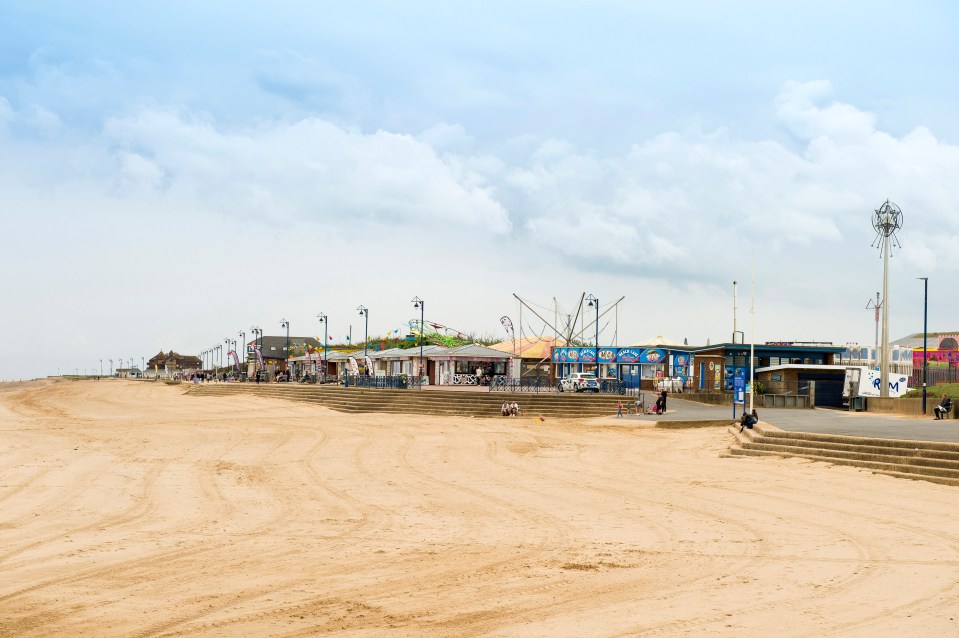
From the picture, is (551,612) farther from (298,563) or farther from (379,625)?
(298,563)

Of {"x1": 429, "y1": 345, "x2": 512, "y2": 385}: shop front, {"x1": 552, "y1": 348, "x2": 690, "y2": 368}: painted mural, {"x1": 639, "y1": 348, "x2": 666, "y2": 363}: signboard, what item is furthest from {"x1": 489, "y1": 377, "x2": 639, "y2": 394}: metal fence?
{"x1": 429, "y1": 345, "x2": 512, "y2": 385}: shop front

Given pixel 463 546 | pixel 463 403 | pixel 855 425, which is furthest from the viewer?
pixel 463 403

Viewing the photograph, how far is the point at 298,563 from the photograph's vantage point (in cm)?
1041

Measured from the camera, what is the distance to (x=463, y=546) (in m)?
11.7

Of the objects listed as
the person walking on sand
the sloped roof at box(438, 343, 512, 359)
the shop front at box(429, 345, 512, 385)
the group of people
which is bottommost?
the group of people

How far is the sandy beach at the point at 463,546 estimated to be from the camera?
26.4 ft

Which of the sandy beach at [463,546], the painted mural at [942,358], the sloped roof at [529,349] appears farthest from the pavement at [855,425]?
the painted mural at [942,358]

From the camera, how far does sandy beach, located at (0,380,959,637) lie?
8055 mm

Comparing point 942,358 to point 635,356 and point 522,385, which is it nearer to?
point 635,356

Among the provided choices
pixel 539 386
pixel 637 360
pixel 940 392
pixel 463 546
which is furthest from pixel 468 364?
pixel 463 546

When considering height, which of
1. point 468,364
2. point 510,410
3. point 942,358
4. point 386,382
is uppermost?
point 942,358

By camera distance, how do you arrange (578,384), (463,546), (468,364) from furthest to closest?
(468,364) → (578,384) → (463,546)

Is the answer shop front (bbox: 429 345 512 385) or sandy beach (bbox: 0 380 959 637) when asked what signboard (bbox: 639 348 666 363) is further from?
sandy beach (bbox: 0 380 959 637)

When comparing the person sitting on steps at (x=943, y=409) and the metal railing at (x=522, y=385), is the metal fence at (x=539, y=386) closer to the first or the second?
the metal railing at (x=522, y=385)
